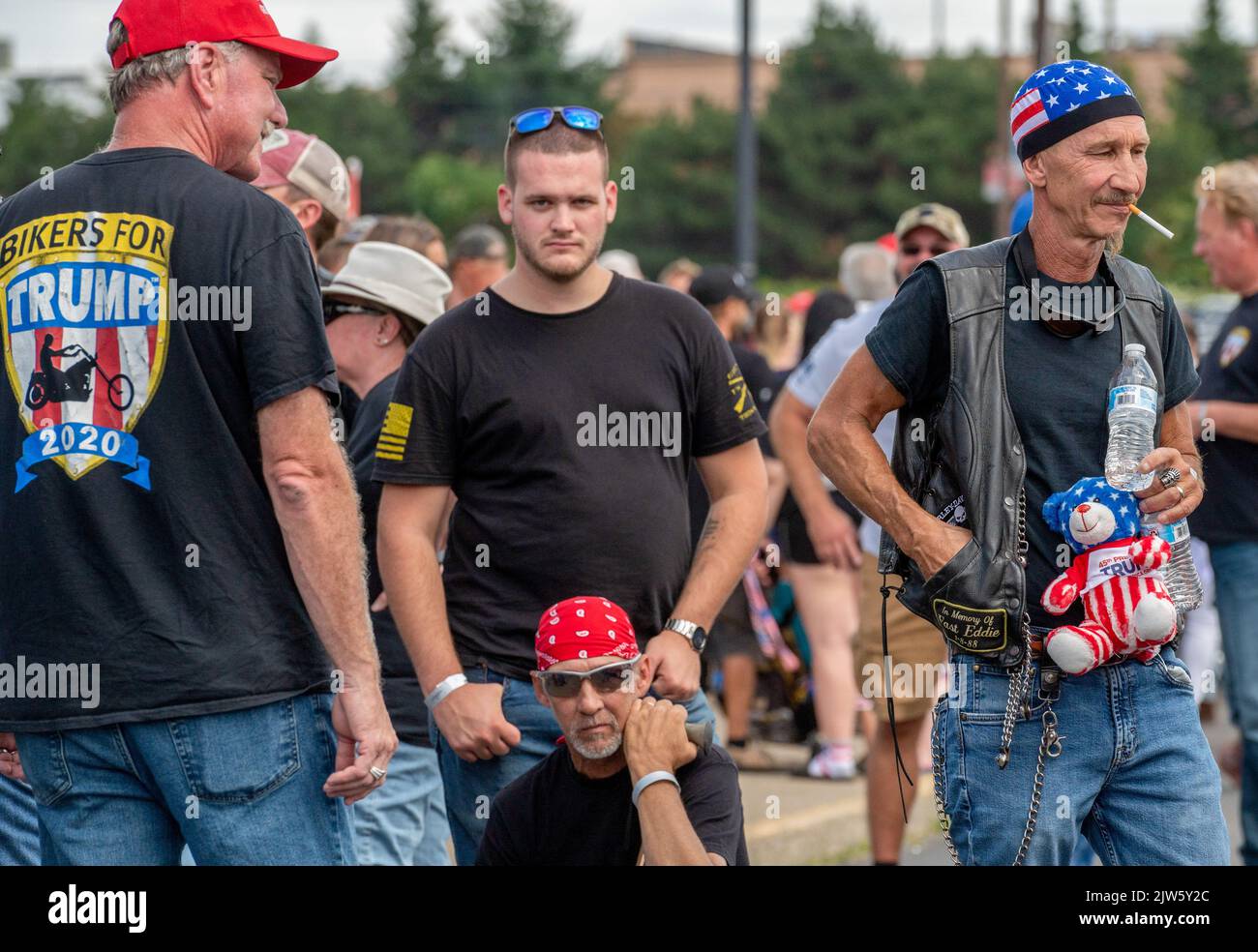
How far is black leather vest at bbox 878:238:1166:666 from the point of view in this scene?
374cm

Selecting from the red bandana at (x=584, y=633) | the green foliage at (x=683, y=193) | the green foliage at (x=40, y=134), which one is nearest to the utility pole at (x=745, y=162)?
the red bandana at (x=584, y=633)

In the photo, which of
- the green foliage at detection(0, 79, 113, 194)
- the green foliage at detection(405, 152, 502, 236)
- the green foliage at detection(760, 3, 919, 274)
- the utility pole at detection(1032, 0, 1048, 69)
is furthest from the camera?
the green foliage at detection(760, 3, 919, 274)

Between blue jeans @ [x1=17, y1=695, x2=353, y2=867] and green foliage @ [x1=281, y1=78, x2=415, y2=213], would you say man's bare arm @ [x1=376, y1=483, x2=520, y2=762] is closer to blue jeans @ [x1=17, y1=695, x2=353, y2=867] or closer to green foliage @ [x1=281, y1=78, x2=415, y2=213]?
blue jeans @ [x1=17, y1=695, x2=353, y2=867]

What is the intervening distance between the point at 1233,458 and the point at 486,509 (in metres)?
3.30

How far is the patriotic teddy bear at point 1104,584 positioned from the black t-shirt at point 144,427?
156 cm

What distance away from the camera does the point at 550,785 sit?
160 inches

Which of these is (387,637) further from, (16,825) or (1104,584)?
(1104,584)

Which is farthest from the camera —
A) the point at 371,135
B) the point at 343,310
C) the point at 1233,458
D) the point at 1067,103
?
the point at 371,135

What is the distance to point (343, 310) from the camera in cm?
533

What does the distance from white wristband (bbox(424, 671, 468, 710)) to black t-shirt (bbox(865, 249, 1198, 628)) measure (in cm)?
124

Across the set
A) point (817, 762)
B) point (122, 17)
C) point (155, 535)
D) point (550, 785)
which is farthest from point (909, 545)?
point (817, 762)

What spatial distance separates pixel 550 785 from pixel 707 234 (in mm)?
60715

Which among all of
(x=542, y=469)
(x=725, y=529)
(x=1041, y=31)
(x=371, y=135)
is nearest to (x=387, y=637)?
(x=542, y=469)

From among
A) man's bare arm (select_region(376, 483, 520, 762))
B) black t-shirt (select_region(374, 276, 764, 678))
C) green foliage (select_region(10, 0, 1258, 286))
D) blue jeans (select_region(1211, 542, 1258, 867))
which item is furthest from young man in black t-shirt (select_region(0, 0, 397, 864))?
green foliage (select_region(10, 0, 1258, 286))
